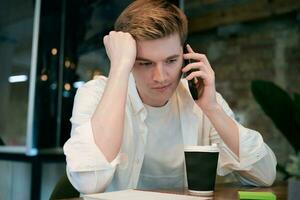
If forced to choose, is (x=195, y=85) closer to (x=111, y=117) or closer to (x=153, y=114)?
(x=153, y=114)

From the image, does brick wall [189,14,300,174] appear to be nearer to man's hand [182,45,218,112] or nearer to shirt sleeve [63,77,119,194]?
man's hand [182,45,218,112]

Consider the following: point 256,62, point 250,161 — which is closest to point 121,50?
point 250,161

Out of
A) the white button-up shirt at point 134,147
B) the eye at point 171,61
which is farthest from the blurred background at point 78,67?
the eye at point 171,61

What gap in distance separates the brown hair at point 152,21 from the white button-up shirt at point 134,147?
0.71 feet

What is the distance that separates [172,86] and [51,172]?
→ 1.98m

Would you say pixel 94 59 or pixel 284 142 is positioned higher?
pixel 94 59

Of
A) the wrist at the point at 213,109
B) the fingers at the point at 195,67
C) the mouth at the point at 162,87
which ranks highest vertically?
the fingers at the point at 195,67

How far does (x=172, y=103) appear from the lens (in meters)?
1.47

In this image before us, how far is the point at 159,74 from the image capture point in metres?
1.22

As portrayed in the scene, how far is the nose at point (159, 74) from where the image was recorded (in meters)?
1.22

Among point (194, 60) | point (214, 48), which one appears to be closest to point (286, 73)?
point (214, 48)

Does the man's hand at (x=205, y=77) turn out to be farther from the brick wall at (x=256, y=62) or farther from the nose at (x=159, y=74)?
the brick wall at (x=256, y=62)

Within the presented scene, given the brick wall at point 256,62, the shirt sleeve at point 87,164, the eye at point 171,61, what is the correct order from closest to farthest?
1. the shirt sleeve at point 87,164
2. the eye at point 171,61
3. the brick wall at point 256,62

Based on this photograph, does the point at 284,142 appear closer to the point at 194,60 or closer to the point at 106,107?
the point at 194,60
